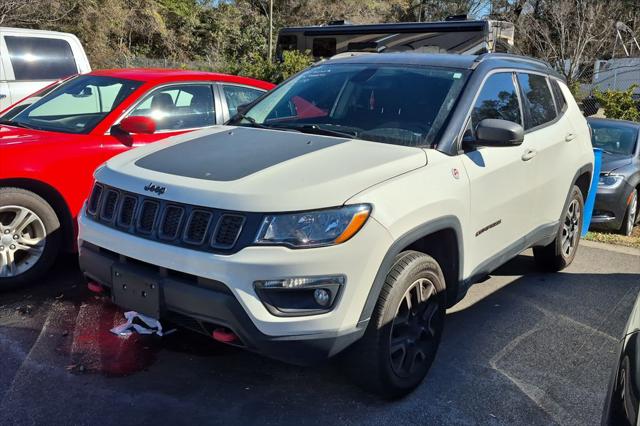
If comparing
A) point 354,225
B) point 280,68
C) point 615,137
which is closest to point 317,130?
point 354,225

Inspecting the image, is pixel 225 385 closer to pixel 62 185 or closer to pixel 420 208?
pixel 420 208

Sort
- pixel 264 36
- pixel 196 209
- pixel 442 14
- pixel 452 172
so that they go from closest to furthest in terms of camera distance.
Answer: pixel 196 209 < pixel 452 172 < pixel 264 36 < pixel 442 14

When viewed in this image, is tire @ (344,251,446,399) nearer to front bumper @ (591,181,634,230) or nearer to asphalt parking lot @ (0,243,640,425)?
asphalt parking lot @ (0,243,640,425)

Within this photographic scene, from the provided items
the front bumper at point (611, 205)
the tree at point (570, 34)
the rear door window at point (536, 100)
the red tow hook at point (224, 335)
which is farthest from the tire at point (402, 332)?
the tree at point (570, 34)

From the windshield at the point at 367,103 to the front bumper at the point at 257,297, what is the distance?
1.03 meters

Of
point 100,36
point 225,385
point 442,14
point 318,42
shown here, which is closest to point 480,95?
point 225,385

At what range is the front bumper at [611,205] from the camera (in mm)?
8008

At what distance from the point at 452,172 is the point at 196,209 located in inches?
58.1

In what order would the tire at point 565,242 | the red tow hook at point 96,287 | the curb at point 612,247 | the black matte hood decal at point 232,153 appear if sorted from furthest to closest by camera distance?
the curb at point 612,247, the tire at point 565,242, the red tow hook at point 96,287, the black matte hood decal at point 232,153

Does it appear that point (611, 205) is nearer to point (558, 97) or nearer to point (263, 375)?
point (558, 97)

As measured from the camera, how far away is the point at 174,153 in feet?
11.5

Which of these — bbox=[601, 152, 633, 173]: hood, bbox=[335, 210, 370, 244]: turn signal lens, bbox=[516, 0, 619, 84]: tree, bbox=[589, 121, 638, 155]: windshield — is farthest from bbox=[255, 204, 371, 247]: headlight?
bbox=[516, 0, 619, 84]: tree

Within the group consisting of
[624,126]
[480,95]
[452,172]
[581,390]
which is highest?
[480,95]

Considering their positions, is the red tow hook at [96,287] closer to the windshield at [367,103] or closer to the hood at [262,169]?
the hood at [262,169]
